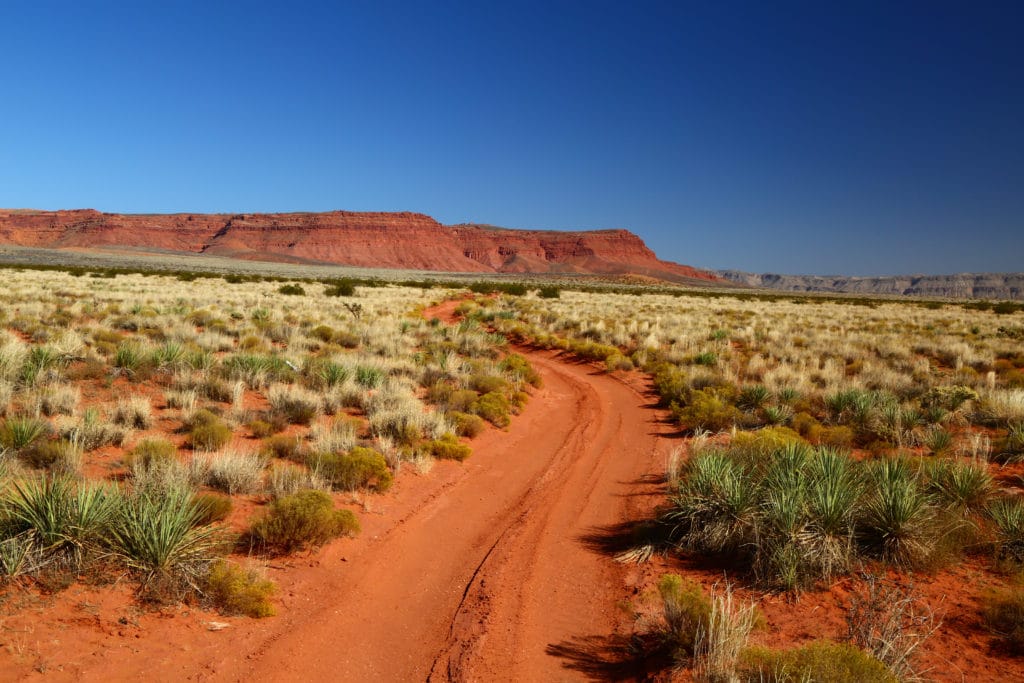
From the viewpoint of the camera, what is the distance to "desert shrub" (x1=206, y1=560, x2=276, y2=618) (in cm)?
416

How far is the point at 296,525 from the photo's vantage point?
5.06 meters

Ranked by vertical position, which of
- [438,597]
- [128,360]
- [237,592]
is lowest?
[438,597]

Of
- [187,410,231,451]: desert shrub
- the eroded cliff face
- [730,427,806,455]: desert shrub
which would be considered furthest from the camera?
the eroded cliff face

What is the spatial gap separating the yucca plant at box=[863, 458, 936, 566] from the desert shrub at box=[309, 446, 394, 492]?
483cm

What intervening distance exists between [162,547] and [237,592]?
0.66 metres

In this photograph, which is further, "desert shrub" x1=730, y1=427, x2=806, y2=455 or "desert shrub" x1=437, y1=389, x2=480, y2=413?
"desert shrub" x1=437, y1=389, x2=480, y2=413

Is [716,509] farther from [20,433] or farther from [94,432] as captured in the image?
[20,433]

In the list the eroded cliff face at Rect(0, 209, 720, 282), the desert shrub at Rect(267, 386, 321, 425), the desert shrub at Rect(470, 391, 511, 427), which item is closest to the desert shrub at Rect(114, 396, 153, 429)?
the desert shrub at Rect(267, 386, 321, 425)

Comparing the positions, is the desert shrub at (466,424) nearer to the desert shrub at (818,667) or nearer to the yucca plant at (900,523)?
the yucca plant at (900,523)

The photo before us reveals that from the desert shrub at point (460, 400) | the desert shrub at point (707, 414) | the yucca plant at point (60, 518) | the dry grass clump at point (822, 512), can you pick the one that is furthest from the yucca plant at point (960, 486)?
the yucca plant at point (60, 518)

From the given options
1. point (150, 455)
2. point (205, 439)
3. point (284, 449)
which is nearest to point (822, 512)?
point (284, 449)

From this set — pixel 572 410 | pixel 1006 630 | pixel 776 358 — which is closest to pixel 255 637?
pixel 1006 630

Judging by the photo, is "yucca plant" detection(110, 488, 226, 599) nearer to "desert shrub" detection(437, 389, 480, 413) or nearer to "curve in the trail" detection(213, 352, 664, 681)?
"curve in the trail" detection(213, 352, 664, 681)

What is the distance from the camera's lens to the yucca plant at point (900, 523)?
456 cm
